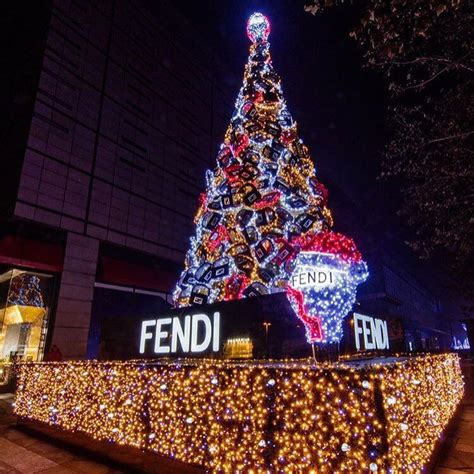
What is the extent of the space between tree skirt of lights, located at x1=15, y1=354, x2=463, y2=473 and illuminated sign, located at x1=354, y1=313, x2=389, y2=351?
83.0 inches

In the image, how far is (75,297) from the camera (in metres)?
14.5

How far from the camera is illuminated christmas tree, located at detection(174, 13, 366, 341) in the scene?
28.1 ft

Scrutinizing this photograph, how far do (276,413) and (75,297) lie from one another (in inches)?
526

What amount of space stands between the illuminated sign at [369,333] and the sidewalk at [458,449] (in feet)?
6.83

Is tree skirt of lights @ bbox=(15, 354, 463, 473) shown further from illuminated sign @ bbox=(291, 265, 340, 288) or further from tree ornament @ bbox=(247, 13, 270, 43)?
tree ornament @ bbox=(247, 13, 270, 43)

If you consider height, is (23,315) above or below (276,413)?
above

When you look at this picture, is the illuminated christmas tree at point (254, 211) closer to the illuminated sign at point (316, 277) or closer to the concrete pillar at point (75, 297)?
the illuminated sign at point (316, 277)

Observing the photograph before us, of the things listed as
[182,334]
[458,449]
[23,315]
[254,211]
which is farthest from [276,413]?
[23,315]

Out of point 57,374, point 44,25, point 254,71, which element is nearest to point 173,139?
point 44,25

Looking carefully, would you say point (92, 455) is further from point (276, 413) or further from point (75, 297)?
point (75, 297)

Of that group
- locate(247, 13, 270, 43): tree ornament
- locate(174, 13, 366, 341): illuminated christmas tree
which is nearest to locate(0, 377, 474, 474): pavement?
locate(174, 13, 366, 341): illuminated christmas tree

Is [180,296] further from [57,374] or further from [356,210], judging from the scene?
[356,210]

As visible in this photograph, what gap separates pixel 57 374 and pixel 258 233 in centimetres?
550

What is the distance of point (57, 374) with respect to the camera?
6.44m
